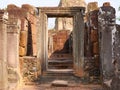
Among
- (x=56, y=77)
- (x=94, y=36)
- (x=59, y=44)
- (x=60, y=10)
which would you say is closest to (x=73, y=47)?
(x=94, y=36)

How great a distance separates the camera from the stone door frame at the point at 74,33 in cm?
1133

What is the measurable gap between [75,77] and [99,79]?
0.93 m

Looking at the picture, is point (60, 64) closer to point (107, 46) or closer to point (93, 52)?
point (93, 52)

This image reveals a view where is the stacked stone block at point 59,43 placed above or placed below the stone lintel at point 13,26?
below

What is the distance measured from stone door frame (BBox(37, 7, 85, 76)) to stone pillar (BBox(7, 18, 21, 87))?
4.23ft

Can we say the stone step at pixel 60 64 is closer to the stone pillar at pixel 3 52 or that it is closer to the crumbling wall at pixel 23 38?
the crumbling wall at pixel 23 38

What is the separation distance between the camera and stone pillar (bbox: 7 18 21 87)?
33.4 feet

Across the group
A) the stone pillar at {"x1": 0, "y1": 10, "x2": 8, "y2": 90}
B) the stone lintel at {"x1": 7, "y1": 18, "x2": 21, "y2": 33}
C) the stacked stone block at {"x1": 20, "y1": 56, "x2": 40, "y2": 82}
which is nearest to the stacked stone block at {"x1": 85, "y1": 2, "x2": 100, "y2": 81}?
the stacked stone block at {"x1": 20, "y1": 56, "x2": 40, "y2": 82}

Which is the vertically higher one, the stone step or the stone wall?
the stone wall

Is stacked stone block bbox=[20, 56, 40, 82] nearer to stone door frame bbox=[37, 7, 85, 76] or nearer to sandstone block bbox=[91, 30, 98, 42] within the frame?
stone door frame bbox=[37, 7, 85, 76]

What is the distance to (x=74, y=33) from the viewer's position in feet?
37.4

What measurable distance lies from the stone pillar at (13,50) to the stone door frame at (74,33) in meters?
1.29

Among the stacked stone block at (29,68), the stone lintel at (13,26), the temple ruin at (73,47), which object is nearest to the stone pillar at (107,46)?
the temple ruin at (73,47)

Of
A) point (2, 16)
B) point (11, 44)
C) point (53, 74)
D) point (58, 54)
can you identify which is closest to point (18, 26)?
point (11, 44)
